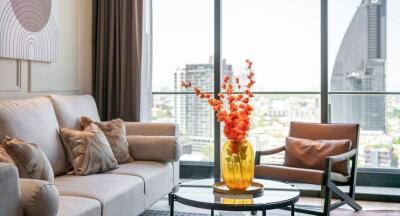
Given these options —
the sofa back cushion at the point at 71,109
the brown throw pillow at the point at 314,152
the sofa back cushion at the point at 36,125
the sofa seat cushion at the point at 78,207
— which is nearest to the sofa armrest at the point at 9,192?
the sofa seat cushion at the point at 78,207

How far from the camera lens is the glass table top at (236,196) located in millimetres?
2578

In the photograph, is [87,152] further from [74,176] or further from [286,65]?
[286,65]

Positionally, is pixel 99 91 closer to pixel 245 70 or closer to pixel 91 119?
pixel 91 119

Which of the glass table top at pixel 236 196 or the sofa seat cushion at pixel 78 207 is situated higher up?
the sofa seat cushion at pixel 78 207

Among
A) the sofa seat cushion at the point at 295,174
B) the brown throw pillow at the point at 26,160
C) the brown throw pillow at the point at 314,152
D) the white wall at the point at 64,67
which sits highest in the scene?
the white wall at the point at 64,67

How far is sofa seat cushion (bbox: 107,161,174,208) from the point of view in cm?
323

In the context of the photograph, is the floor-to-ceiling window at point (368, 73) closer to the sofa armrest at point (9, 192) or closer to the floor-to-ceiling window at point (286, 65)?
the floor-to-ceiling window at point (286, 65)

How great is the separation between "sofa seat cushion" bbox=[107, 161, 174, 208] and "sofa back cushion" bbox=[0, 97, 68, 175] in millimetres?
400

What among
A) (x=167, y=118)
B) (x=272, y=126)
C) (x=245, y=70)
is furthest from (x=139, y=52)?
(x=272, y=126)

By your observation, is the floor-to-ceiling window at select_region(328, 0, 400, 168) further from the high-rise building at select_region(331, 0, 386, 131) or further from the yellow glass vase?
the yellow glass vase

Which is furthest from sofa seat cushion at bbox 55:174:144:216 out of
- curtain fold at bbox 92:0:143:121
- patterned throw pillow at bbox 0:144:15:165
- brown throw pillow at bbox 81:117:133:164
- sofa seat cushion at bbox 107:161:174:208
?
curtain fold at bbox 92:0:143:121

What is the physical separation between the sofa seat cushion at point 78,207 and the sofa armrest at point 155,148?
49.8 inches

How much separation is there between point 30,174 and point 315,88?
308 cm

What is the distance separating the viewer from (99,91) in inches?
184
